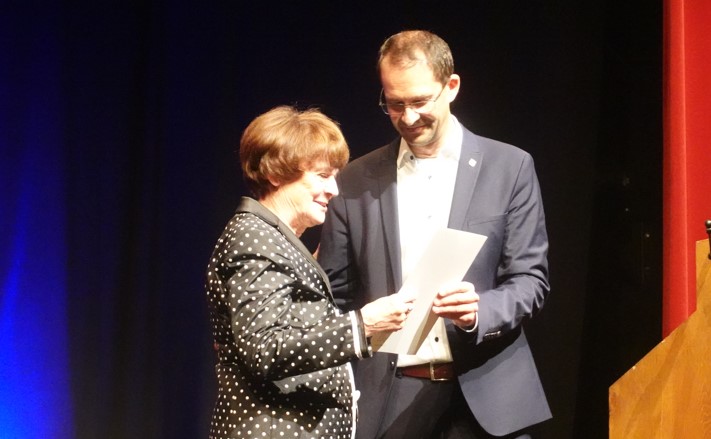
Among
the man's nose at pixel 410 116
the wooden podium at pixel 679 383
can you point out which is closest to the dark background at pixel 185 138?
the man's nose at pixel 410 116

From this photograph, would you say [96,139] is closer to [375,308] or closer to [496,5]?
[496,5]

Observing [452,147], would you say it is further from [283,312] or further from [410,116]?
[283,312]

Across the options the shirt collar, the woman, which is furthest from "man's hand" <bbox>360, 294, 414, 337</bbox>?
the shirt collar

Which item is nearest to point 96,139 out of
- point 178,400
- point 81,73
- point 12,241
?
point 81,73

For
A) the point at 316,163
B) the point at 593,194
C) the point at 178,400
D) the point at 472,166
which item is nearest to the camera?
the point at 316,163

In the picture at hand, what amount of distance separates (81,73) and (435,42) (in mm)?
1646

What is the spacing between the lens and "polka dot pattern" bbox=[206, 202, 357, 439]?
5.32ft

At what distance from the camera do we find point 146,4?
3.37m

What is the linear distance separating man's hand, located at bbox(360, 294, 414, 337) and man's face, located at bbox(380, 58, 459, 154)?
2.24 ft

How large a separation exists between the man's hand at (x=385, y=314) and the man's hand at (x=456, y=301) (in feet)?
0.56

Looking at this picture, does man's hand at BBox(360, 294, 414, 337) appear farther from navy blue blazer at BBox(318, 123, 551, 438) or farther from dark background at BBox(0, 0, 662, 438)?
dark background at BBox(0, 0, 662, 438)

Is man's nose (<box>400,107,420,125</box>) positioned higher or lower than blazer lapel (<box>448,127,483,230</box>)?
higher

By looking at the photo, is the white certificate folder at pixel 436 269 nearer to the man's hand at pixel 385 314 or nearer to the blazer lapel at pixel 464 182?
the man's hand at pixel 385 314

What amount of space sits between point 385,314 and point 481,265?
57 centimetres
